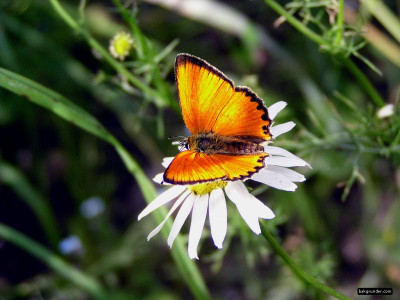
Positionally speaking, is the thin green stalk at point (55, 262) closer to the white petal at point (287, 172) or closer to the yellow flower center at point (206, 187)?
the yellow flower center at point (206, 187)

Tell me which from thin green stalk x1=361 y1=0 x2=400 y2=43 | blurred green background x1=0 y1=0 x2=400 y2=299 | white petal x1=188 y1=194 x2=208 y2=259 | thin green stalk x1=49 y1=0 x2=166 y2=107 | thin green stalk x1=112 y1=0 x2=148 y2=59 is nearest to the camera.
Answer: white petal x1=188 y1=194 x2=208 y2=259

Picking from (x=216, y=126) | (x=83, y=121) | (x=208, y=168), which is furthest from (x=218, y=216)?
(x=83, y=121)

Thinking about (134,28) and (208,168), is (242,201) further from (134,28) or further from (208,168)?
(134,28)

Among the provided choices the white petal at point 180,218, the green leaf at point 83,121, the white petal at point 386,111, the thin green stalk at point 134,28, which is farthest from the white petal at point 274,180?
the thin green stalk at point 134,28

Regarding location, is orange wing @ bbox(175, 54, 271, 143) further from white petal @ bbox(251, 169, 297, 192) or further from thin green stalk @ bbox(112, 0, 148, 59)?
thin green stalk @ bbox(112, 0, 148, 59)

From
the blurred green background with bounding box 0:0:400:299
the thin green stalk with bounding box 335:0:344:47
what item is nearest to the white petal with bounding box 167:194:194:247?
the thin green stalk with bounding box 335:0:344:47

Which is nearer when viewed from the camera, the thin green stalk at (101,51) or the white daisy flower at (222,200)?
the white daisy flower at (222,200)

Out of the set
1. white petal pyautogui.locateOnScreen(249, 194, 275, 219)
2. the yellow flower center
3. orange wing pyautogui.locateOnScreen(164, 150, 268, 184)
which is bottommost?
white petal pyautogui.locateOnScreen(249, 194, 275, 219)

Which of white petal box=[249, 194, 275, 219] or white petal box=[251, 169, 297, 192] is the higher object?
white petal box=[251, 169, 297, 192]
